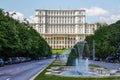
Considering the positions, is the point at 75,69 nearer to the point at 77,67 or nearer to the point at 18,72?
the point at 77,67

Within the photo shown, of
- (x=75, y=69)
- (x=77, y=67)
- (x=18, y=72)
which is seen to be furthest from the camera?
(x=77, y=67)

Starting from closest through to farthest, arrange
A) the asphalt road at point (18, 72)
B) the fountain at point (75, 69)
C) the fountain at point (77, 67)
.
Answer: the asphalt road at point (18, 72) → the fountain at point (77, 67) → the fountain at point (75, 69)

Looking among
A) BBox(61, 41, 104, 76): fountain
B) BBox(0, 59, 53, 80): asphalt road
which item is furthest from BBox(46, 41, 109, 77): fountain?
BBox(0, 59, 53, 80): asphalt road

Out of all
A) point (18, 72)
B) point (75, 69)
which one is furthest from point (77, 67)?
point (18, 72)

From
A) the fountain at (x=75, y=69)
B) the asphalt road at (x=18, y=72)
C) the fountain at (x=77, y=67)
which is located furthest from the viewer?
the fountain at (x=75, y=69)

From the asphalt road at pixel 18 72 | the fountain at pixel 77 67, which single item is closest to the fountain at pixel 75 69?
the fountain at pixel 77 67

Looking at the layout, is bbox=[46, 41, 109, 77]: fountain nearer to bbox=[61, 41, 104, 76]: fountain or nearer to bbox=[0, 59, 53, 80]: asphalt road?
bbox=[61, 41, 104, 76]: fountain

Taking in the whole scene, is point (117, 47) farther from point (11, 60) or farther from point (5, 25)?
point (5, 25)

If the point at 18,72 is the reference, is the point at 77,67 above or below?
above

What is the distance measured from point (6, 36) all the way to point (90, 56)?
7739 centimetres

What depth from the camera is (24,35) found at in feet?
325

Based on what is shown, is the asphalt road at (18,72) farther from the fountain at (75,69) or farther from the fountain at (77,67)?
the fountain at (77,67)

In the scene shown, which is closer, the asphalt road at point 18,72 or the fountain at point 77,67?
the asphalt road at point 18,72

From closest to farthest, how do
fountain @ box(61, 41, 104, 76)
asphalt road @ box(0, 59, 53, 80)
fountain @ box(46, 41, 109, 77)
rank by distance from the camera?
asphalt road @ box(0, 59, 53, 80) → fountain @ box(61, 41, 104, 76) → fountain @ box(46, 41, 109, 77)
